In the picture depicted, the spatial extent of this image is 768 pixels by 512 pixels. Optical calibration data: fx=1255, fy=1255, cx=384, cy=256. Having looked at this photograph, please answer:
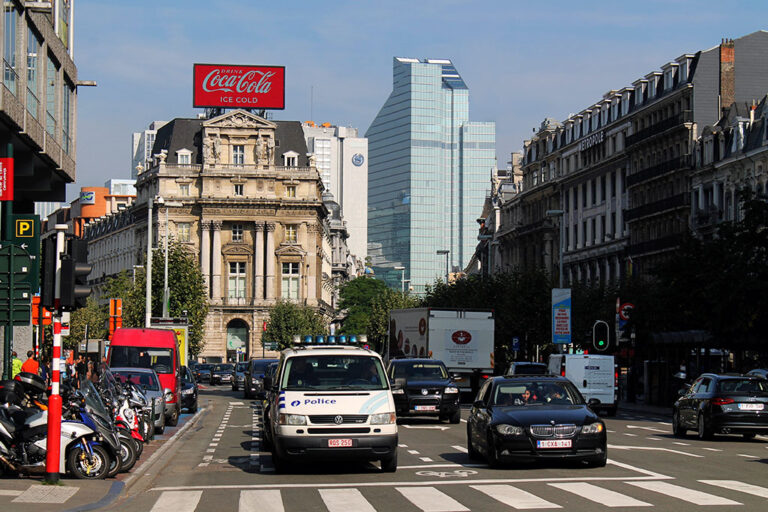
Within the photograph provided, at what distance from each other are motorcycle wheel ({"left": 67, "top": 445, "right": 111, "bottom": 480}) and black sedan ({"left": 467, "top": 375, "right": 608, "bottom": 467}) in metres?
5.79

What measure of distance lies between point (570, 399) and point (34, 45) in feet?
58.0

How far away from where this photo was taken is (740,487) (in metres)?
16.2

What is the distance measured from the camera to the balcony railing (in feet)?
253

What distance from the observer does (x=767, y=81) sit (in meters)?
76.1

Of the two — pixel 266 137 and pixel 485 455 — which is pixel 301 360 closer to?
pixel 485 455

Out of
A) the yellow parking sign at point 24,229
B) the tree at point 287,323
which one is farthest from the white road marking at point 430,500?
the tree at point 287,323

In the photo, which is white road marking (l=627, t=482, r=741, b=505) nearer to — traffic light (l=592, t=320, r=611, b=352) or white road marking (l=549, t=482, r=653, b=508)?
white road marking (l=549, t=482, r=653, b=508)

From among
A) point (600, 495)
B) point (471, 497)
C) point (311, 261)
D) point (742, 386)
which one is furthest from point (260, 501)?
point (311, 261)

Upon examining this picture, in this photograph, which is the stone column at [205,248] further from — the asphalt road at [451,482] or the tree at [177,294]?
the asphalt road at [451,482]

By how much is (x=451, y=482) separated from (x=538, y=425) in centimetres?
201

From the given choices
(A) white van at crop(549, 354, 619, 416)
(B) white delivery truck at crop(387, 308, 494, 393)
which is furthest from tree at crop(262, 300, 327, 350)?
(A) white van at crop(549, 354, 619, 416)

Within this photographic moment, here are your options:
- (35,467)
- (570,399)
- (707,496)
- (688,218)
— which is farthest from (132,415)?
(688,218)

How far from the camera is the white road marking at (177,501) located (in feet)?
47.9

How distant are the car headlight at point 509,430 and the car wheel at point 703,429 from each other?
960 cm
